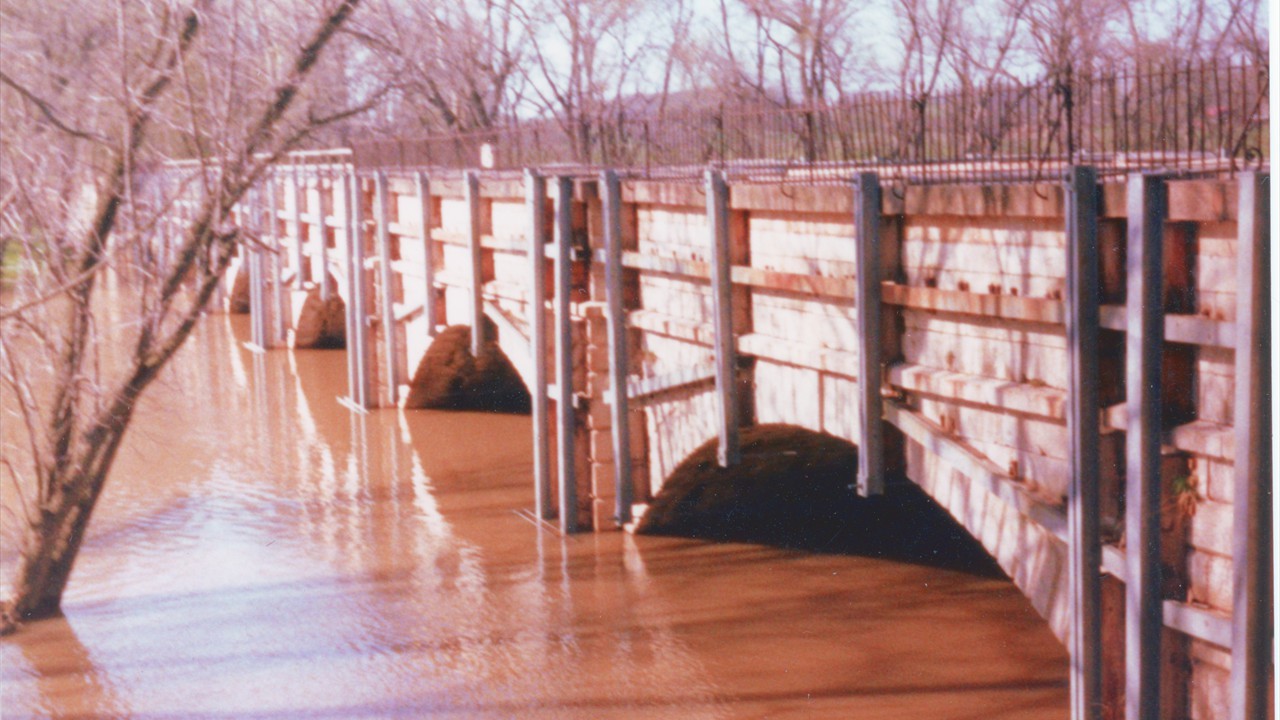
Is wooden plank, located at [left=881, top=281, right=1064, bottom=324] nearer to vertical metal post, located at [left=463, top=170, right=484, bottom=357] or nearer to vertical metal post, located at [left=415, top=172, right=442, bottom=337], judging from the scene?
vertical metal post, located at [left=463, top=170, right=484, bottom=357]

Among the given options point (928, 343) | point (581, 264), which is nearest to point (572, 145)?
point (581, 264)

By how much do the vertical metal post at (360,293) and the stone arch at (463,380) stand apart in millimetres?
1038

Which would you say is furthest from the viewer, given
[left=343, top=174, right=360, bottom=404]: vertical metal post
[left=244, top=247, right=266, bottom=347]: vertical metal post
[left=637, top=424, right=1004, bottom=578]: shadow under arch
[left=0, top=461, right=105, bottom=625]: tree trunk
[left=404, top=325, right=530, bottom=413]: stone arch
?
[left=244, top=247, right=266, bottom=347]: vertical metal post

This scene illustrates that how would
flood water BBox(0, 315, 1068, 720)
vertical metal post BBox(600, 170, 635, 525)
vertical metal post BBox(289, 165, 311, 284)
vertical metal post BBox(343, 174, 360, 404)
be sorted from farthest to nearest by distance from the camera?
vertical metal post BBox(289, 165, 311, 284) < vertical metal post BBox(343, 174, 360, 404) < vertical metal post BBox(600, 170, 635, 525) < flood water BBox(0, 315, 1068, 720)

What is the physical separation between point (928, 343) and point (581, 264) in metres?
5.83

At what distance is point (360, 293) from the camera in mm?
22328

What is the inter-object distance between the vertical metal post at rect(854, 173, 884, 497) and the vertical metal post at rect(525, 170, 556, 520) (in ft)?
18.8

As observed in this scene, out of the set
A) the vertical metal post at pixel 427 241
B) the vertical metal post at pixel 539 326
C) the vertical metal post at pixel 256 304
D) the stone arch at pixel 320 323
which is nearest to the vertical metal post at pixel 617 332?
the vertical metal post at pixel 539 326

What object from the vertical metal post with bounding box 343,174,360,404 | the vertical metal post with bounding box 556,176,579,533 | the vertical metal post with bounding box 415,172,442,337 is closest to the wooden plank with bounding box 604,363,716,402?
the vertical metal post with bounding box 556,176,579,533

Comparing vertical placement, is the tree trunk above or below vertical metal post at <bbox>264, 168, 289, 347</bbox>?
below

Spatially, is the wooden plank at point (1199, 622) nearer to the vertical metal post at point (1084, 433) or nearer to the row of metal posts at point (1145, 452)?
the row of metal posts at point (1145, 452)

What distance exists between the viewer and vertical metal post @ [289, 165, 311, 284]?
26.6m

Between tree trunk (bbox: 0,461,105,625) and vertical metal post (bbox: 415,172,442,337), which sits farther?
vertical metal post (bbox: 415,172,442,337)

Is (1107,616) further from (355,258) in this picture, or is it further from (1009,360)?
(355,258)
